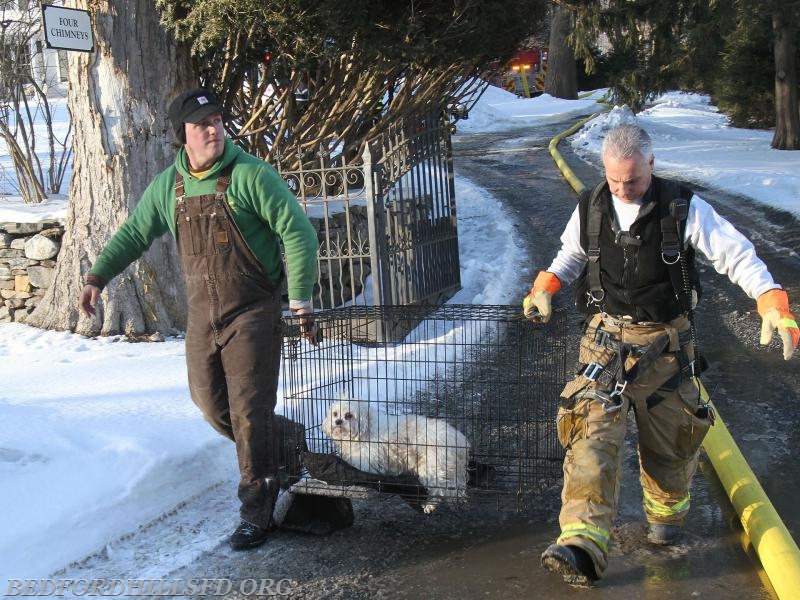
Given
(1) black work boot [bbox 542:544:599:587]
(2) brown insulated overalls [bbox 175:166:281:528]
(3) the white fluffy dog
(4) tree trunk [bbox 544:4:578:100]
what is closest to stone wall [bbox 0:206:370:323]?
(3) the white fluffy dog

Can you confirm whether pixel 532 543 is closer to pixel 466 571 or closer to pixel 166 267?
pixel 466 571

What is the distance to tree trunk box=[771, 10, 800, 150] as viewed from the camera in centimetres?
1955

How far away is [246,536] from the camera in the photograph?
4.22 meters

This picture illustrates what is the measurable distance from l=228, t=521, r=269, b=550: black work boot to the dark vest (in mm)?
1982

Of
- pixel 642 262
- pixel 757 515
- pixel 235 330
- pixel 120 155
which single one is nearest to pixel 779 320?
pixel 642 262

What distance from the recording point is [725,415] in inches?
230

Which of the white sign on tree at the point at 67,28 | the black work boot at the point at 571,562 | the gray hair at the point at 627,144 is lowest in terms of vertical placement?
the black work boot at the point at 571,562

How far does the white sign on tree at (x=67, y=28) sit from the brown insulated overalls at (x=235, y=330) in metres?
3.53

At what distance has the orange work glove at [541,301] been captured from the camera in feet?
13.2

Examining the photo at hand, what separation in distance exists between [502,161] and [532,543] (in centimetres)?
1647

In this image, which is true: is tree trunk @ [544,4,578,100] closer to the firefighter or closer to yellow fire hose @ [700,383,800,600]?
yellow fire hose @ [700,383,800,600]

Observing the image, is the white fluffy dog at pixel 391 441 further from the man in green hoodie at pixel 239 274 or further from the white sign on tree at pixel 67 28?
the white sign on tree at pixel 67 28

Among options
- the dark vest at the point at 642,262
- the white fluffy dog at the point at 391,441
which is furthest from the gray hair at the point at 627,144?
the white fluffy dog at the point at 391,441

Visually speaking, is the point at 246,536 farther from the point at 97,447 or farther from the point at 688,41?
the point at 688,41
